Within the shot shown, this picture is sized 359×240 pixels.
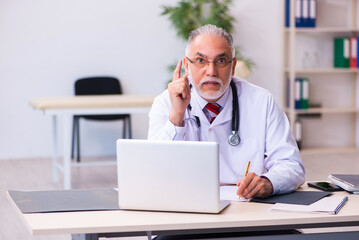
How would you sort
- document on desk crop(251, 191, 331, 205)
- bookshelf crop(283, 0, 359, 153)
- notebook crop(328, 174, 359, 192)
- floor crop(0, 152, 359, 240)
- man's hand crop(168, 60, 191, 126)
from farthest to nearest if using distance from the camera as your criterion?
bookshelf crop(283, 0, 359, 153) → floor crop(0, 152, 359, 240) → man's hand crop(168, 60, 191, 126) → notebook crop(328, 174, 359, 192) → document on desk crop(251, 191, 331, 205)

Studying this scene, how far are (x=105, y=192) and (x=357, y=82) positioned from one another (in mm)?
5494

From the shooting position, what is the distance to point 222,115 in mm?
2379

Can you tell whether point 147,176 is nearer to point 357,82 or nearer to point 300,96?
point 300,96

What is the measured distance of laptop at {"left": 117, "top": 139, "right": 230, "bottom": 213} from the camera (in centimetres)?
177

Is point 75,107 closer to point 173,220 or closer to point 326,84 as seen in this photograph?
point 173,220

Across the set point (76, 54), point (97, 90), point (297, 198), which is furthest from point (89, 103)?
point (297, 198)

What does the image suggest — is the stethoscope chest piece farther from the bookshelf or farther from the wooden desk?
the bookshelf

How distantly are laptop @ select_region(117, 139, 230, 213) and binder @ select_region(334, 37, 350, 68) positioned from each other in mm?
5255

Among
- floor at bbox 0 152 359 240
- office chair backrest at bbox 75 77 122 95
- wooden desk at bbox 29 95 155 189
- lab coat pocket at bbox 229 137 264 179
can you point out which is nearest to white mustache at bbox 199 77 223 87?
lab coat pocket at bbox 229 137 264 179

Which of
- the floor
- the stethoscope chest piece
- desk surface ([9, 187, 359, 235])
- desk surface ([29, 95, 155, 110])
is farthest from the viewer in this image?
the floor

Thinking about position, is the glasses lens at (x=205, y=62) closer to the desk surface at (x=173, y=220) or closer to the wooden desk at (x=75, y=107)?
the desk surface at (x=173, y=220)

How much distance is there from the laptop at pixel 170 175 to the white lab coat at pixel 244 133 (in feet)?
1.55

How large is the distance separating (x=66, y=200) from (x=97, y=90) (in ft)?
14.8

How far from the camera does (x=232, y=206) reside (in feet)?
6.28
